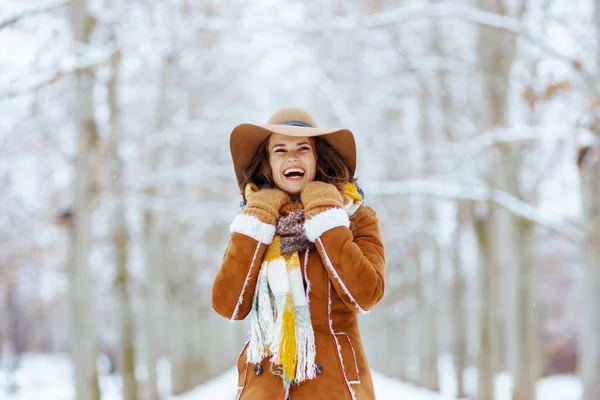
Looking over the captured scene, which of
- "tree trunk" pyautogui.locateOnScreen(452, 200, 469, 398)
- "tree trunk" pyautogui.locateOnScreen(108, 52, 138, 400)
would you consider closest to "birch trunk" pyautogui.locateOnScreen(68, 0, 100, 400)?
"tree trunk" pyautogui.locateOnScreen(108, 52, 138, 400)

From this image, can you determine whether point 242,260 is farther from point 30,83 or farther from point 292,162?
point 30,83

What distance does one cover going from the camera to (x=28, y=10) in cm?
526

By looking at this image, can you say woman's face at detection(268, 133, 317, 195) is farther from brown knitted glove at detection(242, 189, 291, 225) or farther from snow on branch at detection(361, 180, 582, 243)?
snow on branch at detection(361, 180, 582, 243)

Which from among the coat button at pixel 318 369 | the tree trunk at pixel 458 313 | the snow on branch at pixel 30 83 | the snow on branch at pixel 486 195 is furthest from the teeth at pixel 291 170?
the tree trunk at pixel 458 313

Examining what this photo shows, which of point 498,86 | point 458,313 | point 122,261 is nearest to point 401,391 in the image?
point 458,313

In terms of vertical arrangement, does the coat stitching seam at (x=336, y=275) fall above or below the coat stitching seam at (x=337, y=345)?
above

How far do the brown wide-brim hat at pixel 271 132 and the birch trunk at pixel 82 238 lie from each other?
6.22 meters

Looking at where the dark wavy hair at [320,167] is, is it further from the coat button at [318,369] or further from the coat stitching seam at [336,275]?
the coat button at [318,369]

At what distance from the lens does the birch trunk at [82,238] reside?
28.5 feet

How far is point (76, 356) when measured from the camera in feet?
28.7

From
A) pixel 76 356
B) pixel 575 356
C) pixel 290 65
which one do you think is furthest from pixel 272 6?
pixel 575 356

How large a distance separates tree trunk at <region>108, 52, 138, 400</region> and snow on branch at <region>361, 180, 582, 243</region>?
12.9 feet

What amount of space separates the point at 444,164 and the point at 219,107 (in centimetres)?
857

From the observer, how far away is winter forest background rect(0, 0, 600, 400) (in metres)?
7.78
